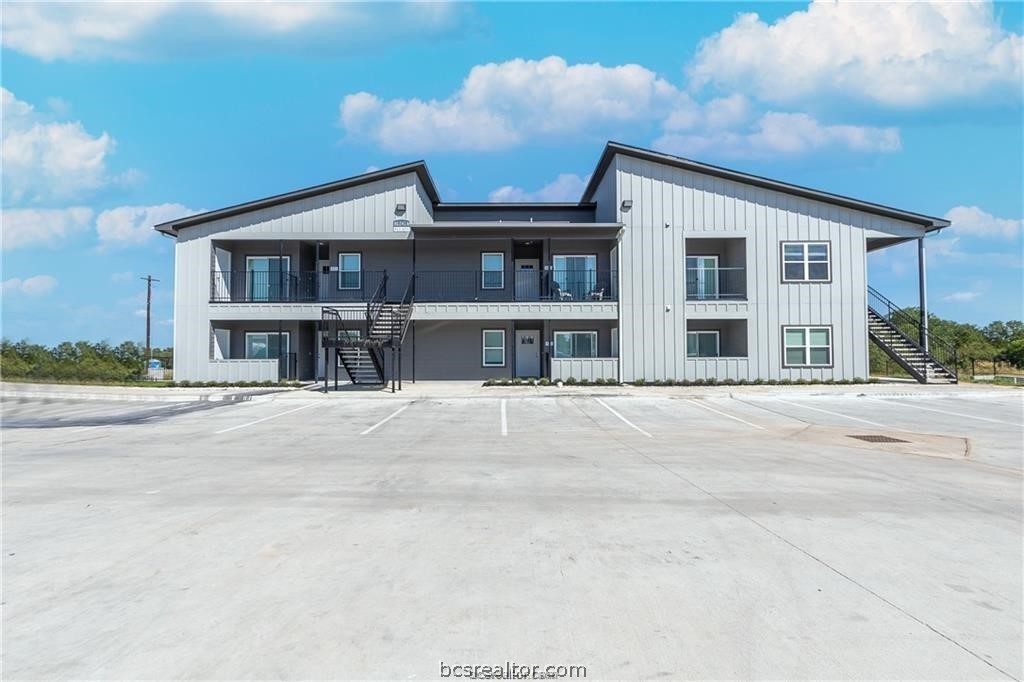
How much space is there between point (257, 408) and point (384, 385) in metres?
5.94

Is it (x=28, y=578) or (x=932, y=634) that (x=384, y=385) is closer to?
(x=28, y=578)

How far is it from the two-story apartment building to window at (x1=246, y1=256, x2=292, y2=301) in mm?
106

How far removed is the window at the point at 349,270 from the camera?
85.3ft

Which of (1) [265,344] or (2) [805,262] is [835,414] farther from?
(1) [265,344]

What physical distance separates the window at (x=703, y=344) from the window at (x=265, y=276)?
739 inches

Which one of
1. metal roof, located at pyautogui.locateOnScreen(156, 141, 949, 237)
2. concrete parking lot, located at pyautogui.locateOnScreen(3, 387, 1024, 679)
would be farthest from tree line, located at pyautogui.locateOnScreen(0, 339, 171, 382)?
concrete parking lot, located at pyautogui.locateOnScreen(3, 387, 1024, 679)

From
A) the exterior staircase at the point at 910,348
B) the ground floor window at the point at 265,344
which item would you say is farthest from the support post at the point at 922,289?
the ground floor window at the point at 265,344

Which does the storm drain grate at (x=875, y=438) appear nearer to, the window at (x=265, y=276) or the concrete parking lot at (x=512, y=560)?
the concrete parking lot at (x=512, y=560)

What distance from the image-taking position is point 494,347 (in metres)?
26.0

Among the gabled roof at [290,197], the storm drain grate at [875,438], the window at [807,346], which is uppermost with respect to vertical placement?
the gabled roof at [290,197]

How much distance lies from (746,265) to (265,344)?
72.5 ft

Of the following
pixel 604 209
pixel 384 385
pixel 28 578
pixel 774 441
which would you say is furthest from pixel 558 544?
pixel 604 209

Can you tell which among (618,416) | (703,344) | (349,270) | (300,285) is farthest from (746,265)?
(300,285)

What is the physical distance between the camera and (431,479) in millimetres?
7883
